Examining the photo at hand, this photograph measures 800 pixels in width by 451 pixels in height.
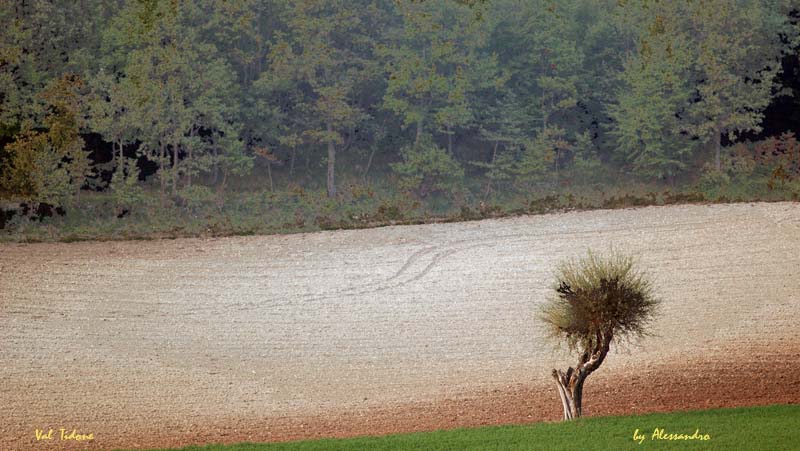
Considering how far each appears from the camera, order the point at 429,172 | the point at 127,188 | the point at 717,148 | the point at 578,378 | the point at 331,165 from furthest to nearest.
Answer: the point at 331,165
the point at 429,172
the point at 717,148
the point at 127,188
the point at 578,378

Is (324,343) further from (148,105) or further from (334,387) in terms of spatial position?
(148,105)

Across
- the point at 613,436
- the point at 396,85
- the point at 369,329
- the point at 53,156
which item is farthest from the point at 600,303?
the point at 396,85

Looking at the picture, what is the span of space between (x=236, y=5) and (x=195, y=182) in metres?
6.83

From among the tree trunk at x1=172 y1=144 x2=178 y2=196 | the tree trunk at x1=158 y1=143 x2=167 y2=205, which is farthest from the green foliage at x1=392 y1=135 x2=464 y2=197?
the tree trunk at x1=158 y1=143 x2=167 y2=205

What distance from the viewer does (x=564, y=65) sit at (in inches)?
1651

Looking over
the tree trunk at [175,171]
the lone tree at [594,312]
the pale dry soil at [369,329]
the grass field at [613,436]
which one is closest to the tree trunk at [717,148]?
the pale dry soil at [369,329]

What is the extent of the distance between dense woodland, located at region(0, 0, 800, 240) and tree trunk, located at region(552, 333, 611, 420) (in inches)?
783

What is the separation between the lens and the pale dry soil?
14.6 meters

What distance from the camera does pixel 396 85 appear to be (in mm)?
40062

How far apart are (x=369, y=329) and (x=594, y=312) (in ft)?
23.0

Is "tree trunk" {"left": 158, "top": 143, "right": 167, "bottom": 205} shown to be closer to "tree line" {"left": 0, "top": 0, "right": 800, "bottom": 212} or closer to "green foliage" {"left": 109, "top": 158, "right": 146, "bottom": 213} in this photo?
"tree line" {"left": 0, "top": 0, "right": 800, "bottom": 212}

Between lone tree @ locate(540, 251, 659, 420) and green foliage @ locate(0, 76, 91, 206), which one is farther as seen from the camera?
green foliage @ locate(0, 76, 91, 206)

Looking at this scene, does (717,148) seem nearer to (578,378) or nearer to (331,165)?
(331,165)

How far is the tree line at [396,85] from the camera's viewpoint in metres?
34.8
